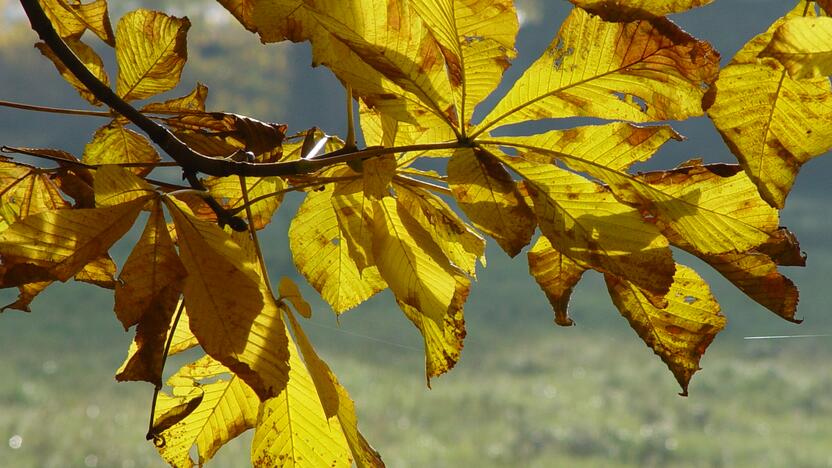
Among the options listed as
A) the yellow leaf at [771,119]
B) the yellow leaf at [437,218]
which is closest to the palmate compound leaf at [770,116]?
the yellow leaf at [771,119]

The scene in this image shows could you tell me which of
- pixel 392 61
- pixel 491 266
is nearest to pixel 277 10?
pixel 392 61

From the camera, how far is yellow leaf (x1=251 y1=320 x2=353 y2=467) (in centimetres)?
30

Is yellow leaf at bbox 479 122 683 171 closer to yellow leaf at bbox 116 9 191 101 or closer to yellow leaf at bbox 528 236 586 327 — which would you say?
yellow leaf at bbox 528 236 586 327

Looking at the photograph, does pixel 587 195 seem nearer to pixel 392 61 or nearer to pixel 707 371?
pixel 392 61

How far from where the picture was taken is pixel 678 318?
0.86 feet

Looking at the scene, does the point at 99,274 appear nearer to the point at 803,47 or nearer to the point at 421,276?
the point at 421,276

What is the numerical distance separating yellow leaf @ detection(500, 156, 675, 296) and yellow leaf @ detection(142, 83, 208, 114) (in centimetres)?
16

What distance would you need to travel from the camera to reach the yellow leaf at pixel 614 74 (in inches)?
8.2

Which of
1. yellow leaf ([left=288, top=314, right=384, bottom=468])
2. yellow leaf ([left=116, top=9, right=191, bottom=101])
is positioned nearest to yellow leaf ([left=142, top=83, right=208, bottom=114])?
yellow leaf ([left=116, top=9, right=191, bottom=101])

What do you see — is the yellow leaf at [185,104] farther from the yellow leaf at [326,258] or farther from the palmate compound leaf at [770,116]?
the palmate compound leaf at [770,116]

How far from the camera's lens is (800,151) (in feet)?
0.62

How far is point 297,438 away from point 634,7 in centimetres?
19

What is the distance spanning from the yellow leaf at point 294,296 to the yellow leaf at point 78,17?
0.43ft

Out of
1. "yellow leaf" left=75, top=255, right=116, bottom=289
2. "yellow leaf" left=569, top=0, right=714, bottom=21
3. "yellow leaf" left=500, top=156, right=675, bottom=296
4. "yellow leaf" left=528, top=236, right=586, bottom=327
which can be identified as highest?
"yellow leaf" left=569, top=0, right=714, bottom=21
